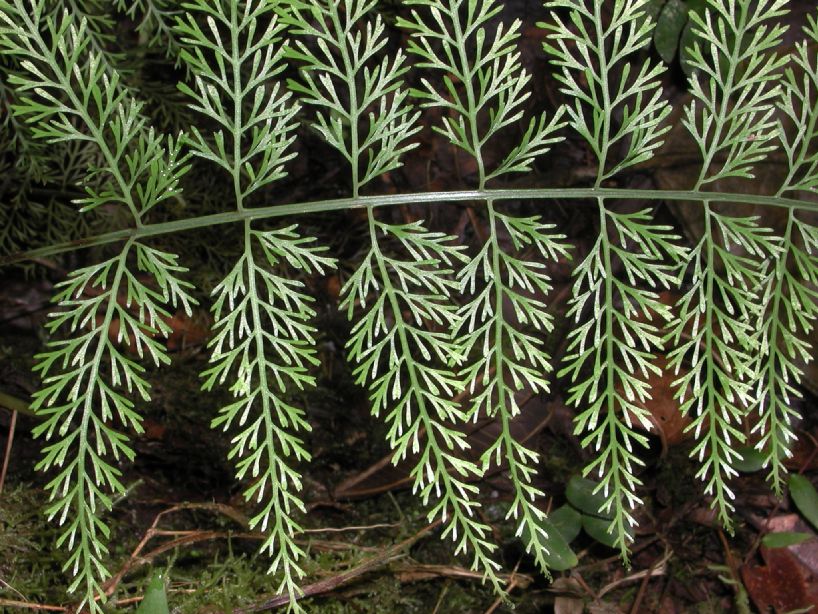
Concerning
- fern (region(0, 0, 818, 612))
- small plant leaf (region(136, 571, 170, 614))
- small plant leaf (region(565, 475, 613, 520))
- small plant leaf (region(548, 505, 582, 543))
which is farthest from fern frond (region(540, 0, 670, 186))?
small plant leaf (region(136, 571, 170, 614))

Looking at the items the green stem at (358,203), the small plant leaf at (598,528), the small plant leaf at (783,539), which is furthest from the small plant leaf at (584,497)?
the green stem at (358,203)

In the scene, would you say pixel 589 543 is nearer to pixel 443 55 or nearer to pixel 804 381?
pixel 804 381

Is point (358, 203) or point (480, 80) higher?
point (480, 80)

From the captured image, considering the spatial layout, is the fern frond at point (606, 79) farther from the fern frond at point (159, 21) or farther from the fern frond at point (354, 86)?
the fern frond at point (159, 21)

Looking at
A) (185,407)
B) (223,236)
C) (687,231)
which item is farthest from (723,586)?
(223,236)

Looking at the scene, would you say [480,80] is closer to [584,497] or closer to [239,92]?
[239,92]

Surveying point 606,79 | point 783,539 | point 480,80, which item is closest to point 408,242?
point 480,80

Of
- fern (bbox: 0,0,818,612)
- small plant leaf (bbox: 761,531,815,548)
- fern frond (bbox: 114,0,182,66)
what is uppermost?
fern frond (bbox: 114,0,182,66)

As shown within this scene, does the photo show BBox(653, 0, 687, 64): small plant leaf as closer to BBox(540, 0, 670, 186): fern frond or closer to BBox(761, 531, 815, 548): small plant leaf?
BBox(540, 0, 670, 186): fern frond
